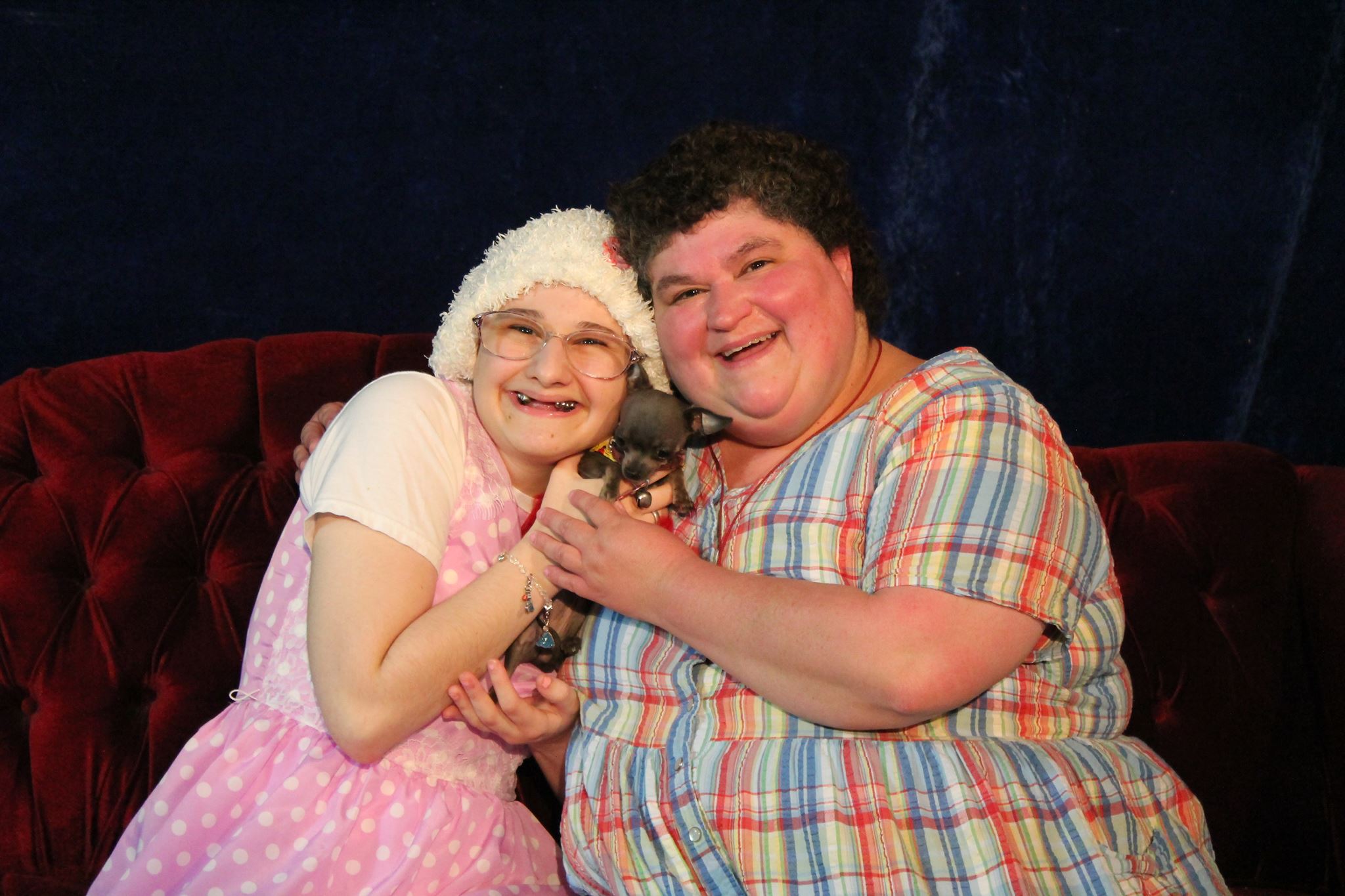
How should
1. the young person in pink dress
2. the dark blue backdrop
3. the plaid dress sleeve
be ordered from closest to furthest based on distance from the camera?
the plaid dress sleeve, the young person in pink dress, the dark blue backdrop

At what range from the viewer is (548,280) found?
202 cm

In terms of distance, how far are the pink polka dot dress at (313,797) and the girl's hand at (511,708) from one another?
7 cm

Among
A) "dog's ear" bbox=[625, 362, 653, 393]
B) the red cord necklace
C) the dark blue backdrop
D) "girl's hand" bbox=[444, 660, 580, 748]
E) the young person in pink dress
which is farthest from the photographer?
the dark blue backdrop

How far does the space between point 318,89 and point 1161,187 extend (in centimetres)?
246

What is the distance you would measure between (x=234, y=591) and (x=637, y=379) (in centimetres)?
107

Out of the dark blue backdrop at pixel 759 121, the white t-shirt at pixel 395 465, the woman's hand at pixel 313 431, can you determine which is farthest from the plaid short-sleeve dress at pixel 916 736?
the dark blue backdrop at pixel 759 121

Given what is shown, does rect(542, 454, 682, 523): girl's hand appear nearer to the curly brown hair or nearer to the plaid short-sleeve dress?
the plaid short-sleeve dress

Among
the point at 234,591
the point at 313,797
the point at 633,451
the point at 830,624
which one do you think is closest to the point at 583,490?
the point at 633,451

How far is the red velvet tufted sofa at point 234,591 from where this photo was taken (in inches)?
86.7

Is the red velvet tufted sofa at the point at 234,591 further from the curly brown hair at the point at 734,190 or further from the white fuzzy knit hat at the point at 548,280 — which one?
the curly brown hair at the point at 734,190

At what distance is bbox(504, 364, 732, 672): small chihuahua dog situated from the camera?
2.03m

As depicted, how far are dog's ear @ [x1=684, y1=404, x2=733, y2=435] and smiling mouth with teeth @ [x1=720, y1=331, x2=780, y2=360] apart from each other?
0.14 m

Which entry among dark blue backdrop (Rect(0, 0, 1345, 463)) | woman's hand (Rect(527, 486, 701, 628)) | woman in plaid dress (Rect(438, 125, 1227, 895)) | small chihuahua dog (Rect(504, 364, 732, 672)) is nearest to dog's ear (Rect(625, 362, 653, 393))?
small chihuahua dog (Rect(504, 364, 732, 672))

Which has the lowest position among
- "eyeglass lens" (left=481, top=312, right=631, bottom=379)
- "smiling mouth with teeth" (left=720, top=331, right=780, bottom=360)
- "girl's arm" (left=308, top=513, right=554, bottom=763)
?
"girl's arm" (left=308, top=513, right=554, bottom=763)
